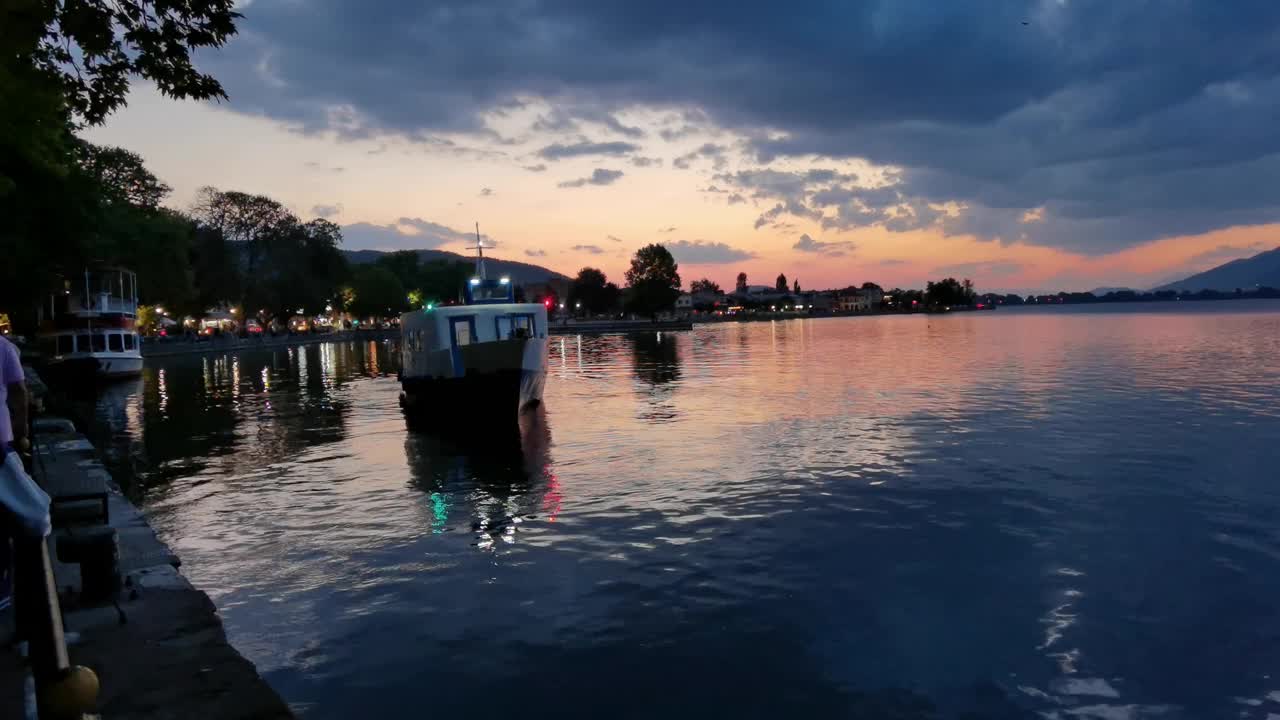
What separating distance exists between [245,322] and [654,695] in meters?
155

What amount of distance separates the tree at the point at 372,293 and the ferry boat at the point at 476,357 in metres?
127

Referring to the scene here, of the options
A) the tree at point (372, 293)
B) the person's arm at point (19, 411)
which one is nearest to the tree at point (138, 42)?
the person's arm at point (19, 411)

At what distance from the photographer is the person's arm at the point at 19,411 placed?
761 cm

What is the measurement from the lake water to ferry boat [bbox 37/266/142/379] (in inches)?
1164

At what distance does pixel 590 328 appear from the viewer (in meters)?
193

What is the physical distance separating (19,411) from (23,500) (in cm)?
451

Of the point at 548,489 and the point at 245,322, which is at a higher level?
the point at 245,322

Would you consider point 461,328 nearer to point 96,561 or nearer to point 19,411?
point 96,561

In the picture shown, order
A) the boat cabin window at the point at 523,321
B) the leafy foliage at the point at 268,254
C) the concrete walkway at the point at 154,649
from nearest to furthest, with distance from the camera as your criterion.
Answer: the concrete walkway at the point at 154,649 < the boat cabin window at the point at 523,321 < the leafy foliage at the point at 268,254

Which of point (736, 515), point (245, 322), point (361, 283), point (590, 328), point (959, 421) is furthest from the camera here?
point (590, 328)

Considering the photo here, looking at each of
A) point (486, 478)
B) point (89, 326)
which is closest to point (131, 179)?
point (89, 326)

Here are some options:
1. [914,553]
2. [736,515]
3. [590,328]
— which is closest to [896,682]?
[914,553]

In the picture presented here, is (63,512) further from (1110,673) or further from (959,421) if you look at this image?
(959,421)

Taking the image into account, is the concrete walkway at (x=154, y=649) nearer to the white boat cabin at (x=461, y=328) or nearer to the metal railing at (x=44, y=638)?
the metal railing at (x=44, y=638)
